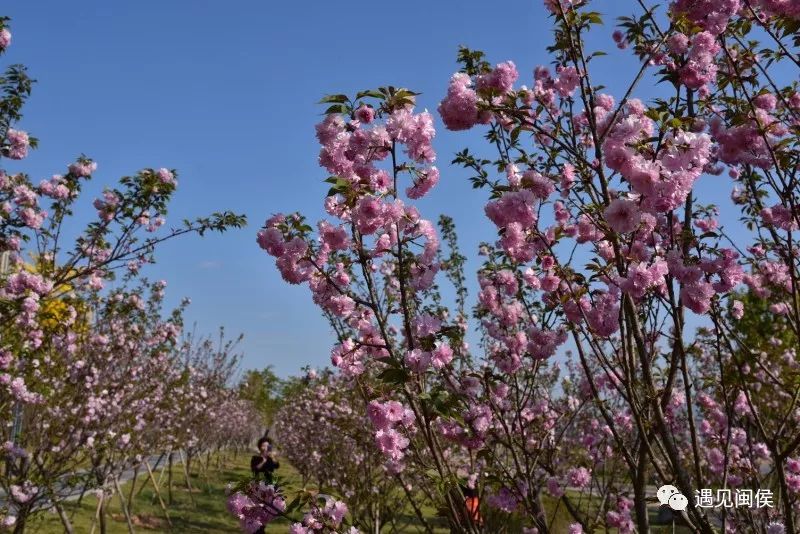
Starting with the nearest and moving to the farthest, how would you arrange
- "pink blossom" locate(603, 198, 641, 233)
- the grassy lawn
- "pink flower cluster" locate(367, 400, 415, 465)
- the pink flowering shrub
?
"pink blossom" locate(603, 198, 641, 233) < "pink flower cluster" locate(367, 400, 415, 465) < the pink flowering shrub < the grassy lawn

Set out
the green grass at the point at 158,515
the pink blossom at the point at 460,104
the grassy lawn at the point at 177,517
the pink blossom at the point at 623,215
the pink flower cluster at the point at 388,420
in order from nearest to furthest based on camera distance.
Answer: the pink blossom at the point at 623,215, the pink blossom at the point at 460,104, the pink flower cluster at the point at 388,420, the grassy lawn at the point at 177,517, the green grass at the point at 158,515

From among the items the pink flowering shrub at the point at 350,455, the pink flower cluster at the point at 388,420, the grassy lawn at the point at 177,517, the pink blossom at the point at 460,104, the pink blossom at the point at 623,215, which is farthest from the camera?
the grassy lawn at the point at 177,517

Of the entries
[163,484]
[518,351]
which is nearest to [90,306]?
[518,351]

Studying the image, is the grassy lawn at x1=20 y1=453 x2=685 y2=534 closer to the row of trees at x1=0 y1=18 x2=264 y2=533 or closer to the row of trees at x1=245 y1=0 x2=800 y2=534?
the row of trees at x1=0 y1=18 x2=264 y2=533

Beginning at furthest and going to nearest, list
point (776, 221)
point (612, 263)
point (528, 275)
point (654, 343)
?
1. point (528, 275)
2. point (776, 221)
3. point (654, 343)
4. point (612, 263)

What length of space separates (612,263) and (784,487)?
1390 mm

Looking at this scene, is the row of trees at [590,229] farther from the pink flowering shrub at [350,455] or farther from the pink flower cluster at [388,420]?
the pink flowering shrub at [350,455]

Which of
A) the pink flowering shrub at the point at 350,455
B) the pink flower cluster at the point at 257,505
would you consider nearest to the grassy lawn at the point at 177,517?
the pink flowering shrub at the point at 350,455

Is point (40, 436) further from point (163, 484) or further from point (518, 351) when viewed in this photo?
point (163, 484)

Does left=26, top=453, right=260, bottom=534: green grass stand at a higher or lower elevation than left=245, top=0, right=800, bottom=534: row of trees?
lower

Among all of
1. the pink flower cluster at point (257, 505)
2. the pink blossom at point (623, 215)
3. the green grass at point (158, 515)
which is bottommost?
the green grass at point (158, 515)

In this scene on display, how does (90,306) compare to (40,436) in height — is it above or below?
above

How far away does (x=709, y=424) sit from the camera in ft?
24.0

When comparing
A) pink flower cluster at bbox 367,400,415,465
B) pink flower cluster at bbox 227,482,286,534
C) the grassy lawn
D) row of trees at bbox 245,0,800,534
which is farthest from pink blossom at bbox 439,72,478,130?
the grassy lawn
